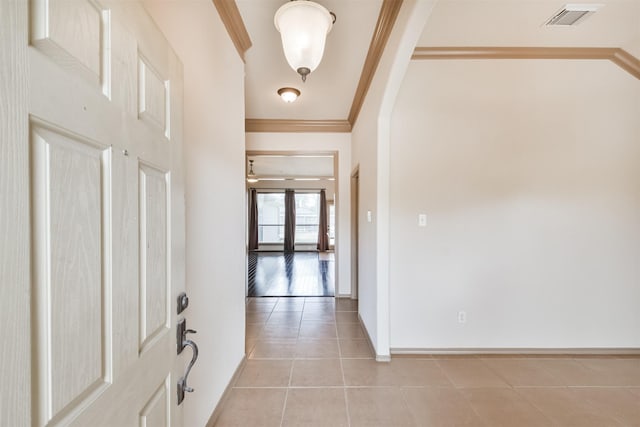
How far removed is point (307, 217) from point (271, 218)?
4.58 feet

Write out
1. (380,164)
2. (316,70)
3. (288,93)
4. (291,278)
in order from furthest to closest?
(291,278)
(288,93)
(316,70)
(380,164)

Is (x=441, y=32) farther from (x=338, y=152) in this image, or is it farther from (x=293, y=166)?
(x=293, y=166)

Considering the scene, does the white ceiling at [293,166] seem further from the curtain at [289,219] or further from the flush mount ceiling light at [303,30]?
the flush mount ceiling light at [303,30]

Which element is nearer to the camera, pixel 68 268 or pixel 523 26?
pixel 68 268

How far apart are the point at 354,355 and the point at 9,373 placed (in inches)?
104

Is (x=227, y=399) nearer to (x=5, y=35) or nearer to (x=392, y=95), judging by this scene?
(x=5, y=35)

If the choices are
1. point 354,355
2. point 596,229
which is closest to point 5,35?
point 354,355

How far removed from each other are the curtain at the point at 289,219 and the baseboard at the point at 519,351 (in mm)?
8079

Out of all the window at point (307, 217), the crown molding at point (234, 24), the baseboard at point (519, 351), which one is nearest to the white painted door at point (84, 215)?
the crown molding at point (234, 24)

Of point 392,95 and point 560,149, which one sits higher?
point 392,95

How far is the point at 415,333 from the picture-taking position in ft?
8.70

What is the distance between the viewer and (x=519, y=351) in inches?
104

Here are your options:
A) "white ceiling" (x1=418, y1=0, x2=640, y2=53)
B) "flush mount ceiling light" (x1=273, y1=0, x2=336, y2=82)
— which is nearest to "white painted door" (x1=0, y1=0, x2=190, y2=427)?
"flush mount ceiling light" (x1=273, y1=0, x2=336, y2=82)

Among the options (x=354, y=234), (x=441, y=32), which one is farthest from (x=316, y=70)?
(x=354, y=234)
